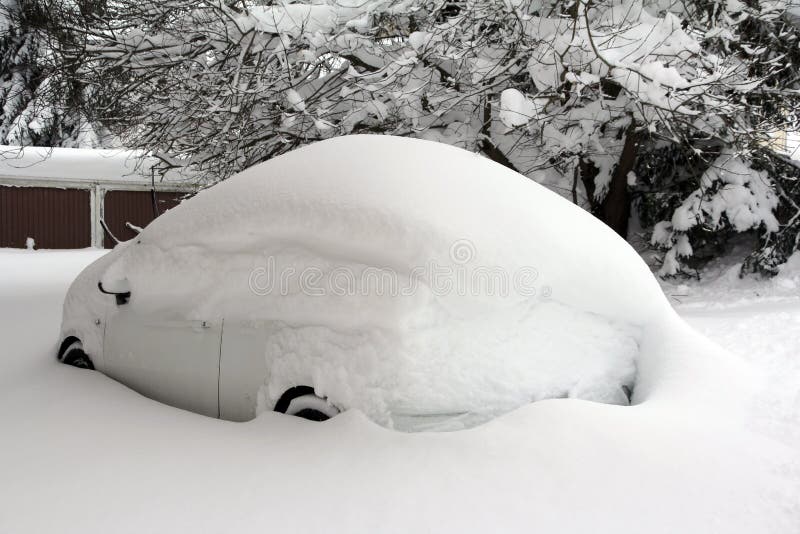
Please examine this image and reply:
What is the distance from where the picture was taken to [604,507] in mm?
1953

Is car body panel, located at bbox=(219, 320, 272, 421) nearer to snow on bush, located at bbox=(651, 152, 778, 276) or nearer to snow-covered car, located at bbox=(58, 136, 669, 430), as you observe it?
snow-covered car, located at bbox=(58, 136, 669, 430)

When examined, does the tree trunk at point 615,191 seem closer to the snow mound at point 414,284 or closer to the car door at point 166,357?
the snow mound at point 414,284

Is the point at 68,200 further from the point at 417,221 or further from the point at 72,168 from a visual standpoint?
the point at 417,221

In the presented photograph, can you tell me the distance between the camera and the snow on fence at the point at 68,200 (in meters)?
17.2

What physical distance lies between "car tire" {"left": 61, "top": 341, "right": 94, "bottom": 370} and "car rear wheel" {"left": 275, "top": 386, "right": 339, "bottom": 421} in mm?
1573

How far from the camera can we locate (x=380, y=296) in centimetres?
254

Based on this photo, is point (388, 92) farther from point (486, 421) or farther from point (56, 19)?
point (486, 421)

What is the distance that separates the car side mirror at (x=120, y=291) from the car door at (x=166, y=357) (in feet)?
0.12

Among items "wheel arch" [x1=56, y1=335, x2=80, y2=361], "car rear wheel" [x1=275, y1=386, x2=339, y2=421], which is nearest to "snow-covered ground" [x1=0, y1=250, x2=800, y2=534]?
"car rear wheel" [x1=275, y1=386, x2=339, y2=421]

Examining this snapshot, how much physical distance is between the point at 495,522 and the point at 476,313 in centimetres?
85

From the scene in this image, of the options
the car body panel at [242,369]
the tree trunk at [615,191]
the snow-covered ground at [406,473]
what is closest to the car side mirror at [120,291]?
the snow-covered ground at [406,473]

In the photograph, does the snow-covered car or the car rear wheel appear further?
Answer: the car rear wheel

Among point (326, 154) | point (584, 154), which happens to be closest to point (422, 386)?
point (326, 154)

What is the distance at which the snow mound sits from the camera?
8.09 ft
